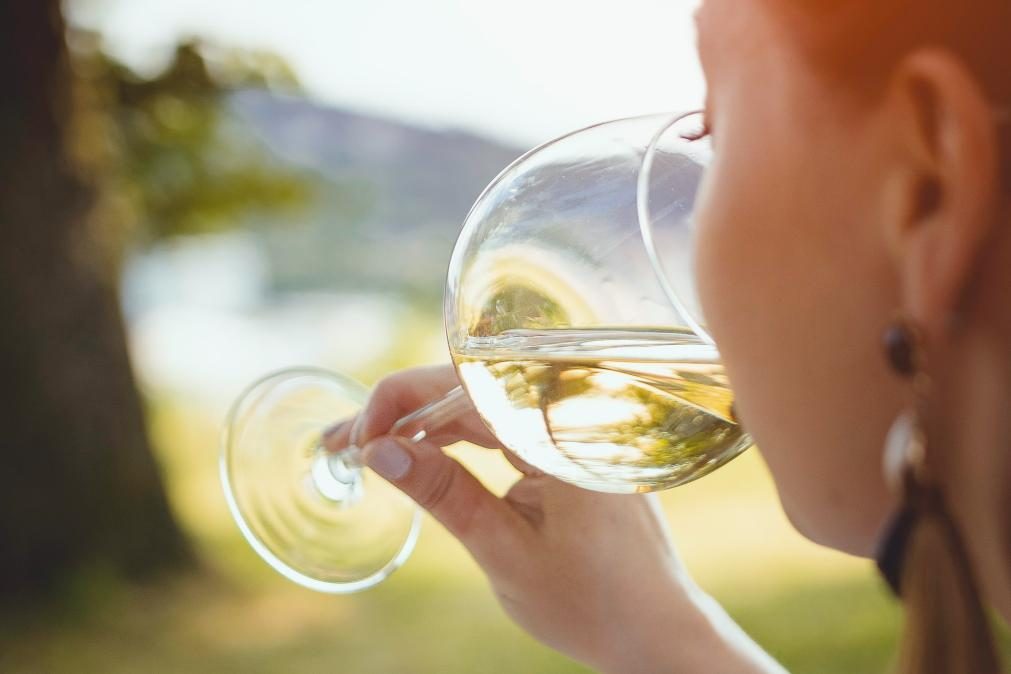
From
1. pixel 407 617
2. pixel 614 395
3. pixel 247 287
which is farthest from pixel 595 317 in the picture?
pixel 247 287

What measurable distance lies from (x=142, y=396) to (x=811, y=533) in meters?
1.75

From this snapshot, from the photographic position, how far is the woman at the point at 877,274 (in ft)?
1.00

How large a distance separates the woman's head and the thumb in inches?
9.4

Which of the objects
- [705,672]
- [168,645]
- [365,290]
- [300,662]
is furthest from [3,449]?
[705,672]

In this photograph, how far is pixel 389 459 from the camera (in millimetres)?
563

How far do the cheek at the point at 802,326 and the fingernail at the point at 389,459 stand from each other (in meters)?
0.24

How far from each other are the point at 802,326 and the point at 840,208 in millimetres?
38

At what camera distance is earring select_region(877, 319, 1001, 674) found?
0.31 meters

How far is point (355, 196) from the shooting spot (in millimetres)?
2695

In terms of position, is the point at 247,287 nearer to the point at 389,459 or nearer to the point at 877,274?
the point at 389,459

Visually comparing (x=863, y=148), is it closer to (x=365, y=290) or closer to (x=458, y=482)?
(x=458, y=482)

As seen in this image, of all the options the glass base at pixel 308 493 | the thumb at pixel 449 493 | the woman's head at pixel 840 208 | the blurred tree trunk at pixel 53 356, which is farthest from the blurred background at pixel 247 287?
the woman's head at pixel 840 208

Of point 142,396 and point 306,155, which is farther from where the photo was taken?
point 306,155

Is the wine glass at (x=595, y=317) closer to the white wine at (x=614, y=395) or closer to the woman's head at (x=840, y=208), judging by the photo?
the white wine at (x=614, y=395)
